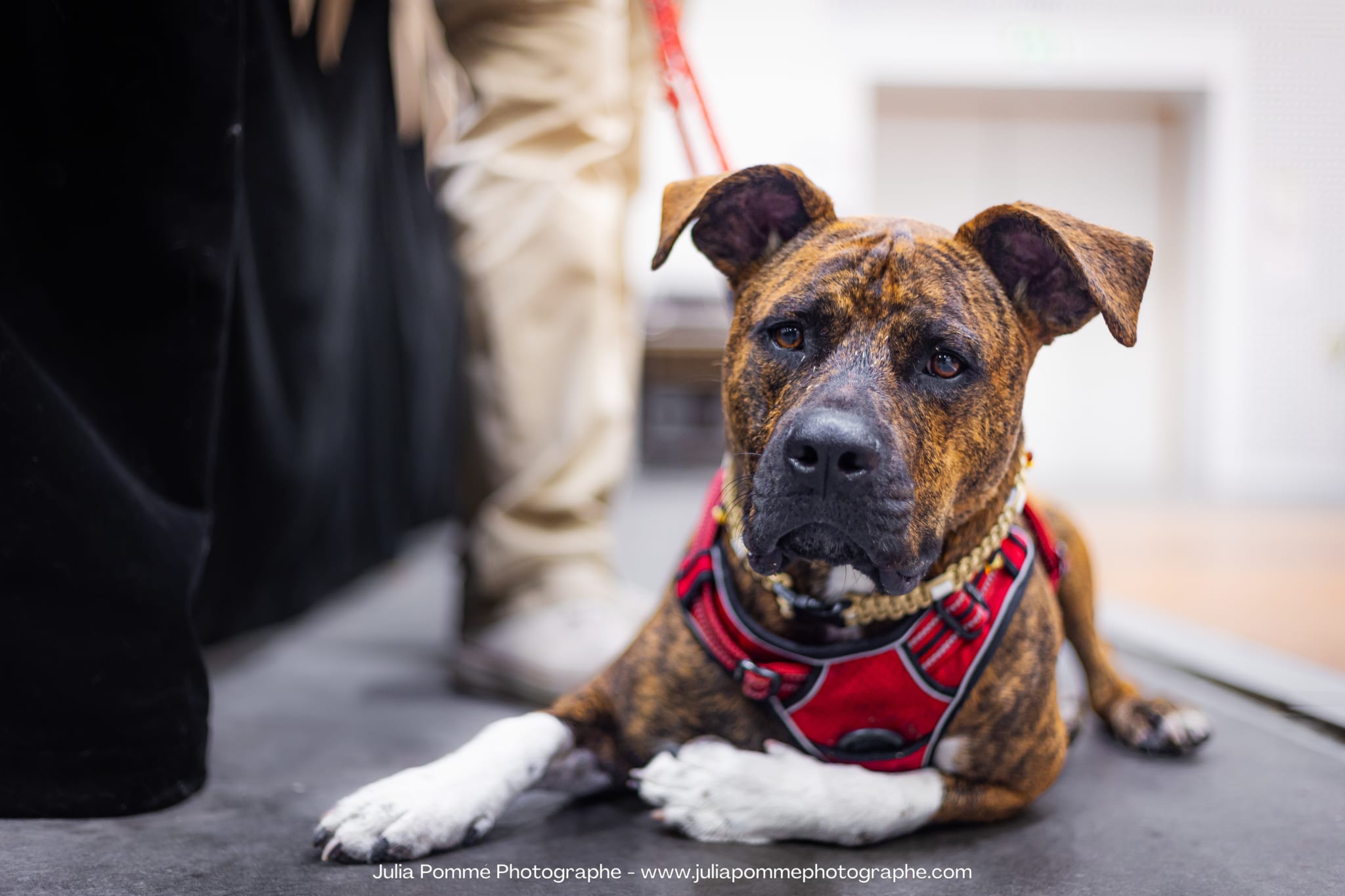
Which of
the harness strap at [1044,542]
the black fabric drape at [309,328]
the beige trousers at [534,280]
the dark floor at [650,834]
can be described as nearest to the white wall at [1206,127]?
the black fabric drape at [309,328]

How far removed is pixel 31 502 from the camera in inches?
46.2

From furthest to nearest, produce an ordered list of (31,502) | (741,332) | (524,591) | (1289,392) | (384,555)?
(1289,392), (384,555), (524,591), (741,332), (31,502)

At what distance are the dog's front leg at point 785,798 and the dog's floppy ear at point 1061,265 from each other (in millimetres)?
571

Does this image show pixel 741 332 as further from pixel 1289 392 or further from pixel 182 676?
pixel 1289 392

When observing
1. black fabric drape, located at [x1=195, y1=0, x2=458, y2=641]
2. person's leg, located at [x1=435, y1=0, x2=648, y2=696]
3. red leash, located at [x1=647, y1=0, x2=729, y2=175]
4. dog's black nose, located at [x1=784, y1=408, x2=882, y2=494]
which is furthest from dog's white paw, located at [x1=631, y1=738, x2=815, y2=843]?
black fabric drape, located at [x1=195, y1=0, x2=458, y2=641]

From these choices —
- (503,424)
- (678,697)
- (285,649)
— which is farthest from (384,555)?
(678,697)

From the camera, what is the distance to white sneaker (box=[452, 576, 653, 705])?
6.01 ft

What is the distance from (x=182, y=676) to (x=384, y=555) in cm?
222

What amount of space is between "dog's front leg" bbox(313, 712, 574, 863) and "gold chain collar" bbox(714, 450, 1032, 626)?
323 mm

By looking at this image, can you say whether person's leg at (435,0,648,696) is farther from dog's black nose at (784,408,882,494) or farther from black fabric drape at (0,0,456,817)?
dog's black nose at (784,408,882,494)

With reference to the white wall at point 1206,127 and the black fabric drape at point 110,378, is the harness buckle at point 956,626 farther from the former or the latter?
the white wall at point 1206,127

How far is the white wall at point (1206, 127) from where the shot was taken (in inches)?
316

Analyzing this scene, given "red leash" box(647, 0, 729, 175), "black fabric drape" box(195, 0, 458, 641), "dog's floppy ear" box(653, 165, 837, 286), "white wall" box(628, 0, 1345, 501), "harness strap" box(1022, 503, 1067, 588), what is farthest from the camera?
"white wall" box(628, 0, 1345, 501)

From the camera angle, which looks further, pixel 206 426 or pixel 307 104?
pixel 307 104
